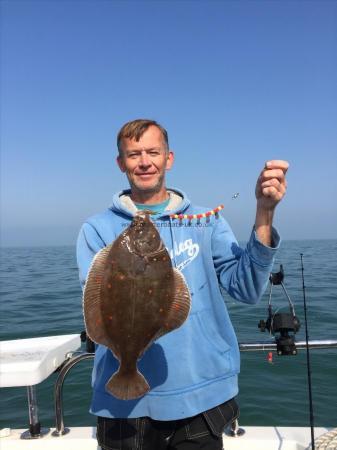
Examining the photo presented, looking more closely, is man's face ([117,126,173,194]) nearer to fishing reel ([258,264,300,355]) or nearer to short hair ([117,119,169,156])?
short hair ([117,119,169,156])

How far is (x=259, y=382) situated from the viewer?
745cm

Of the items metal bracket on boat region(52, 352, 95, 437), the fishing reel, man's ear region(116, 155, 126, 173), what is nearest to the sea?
the fishing reel

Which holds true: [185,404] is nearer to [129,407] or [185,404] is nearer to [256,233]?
[129,407]

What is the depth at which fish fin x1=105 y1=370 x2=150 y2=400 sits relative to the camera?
96.3 inches

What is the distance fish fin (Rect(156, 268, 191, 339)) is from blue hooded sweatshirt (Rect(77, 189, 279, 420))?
0.40 metres

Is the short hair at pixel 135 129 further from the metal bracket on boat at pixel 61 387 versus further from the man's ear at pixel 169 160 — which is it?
the metal bracket on boat at pixel 61 387

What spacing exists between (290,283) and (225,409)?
572 inches

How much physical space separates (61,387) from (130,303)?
2.03 m

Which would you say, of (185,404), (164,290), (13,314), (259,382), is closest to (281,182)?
(164,290)

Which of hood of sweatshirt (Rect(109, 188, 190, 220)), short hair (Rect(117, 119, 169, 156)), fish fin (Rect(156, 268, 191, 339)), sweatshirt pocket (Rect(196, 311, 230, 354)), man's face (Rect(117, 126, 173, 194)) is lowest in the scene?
sweatshirt pocket (Rect(196, 311, 230, 354))

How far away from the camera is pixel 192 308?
298cm

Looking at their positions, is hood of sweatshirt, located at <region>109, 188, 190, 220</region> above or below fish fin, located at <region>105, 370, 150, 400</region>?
above

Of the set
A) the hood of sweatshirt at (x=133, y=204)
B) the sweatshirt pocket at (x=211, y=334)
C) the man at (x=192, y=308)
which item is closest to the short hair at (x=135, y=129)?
the man at (x=192, y=308)

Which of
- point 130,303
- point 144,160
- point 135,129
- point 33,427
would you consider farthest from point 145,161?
point 33,427
